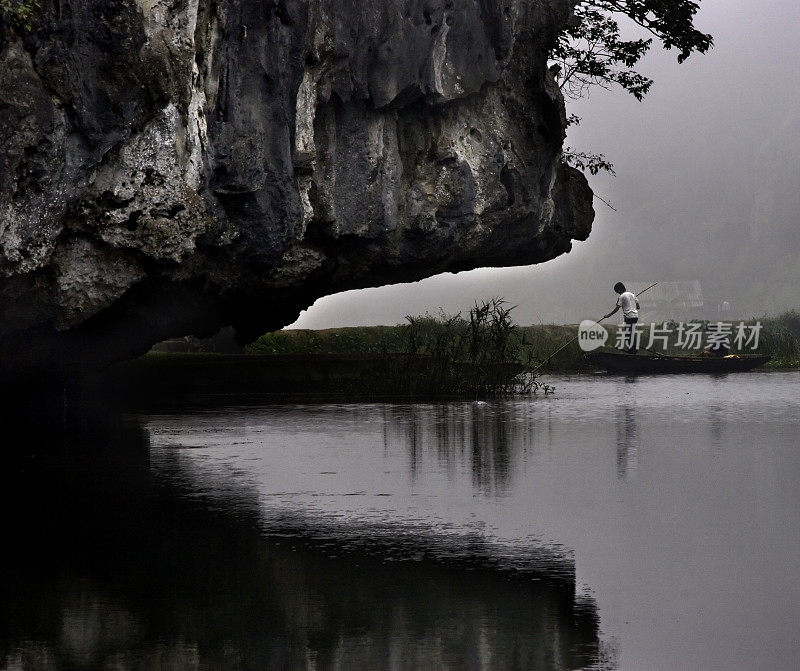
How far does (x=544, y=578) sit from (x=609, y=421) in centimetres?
1007

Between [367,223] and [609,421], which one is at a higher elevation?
[367,223]

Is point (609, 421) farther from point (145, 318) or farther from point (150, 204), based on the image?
point (150, 204)

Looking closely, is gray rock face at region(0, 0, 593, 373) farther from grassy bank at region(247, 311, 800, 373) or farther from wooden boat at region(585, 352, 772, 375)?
wooden boat at region(585, 352, 772, 375)

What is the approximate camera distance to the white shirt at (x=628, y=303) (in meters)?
30.8

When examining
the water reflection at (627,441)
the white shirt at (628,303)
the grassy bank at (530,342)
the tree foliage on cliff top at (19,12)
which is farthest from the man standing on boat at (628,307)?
the tree foliage on cliff top at (19,12)

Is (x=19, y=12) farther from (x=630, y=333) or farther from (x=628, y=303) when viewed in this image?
(x=630, y=333)

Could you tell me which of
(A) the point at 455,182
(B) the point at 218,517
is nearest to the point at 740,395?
(A) the point at 455,182

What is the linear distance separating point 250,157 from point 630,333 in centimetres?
2157

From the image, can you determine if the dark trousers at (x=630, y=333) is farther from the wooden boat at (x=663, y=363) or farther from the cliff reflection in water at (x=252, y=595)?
the cliff reflection in water at (x=252, y=595)

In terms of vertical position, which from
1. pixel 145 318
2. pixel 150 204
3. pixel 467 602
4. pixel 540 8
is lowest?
pixel 467 602

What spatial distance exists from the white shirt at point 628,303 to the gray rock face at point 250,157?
41.9 feet

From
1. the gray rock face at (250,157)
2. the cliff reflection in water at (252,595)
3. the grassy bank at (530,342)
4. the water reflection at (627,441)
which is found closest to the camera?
the cliff reflection in water at (252,595)

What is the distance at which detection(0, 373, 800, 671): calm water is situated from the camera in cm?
505

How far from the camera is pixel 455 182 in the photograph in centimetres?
1593
